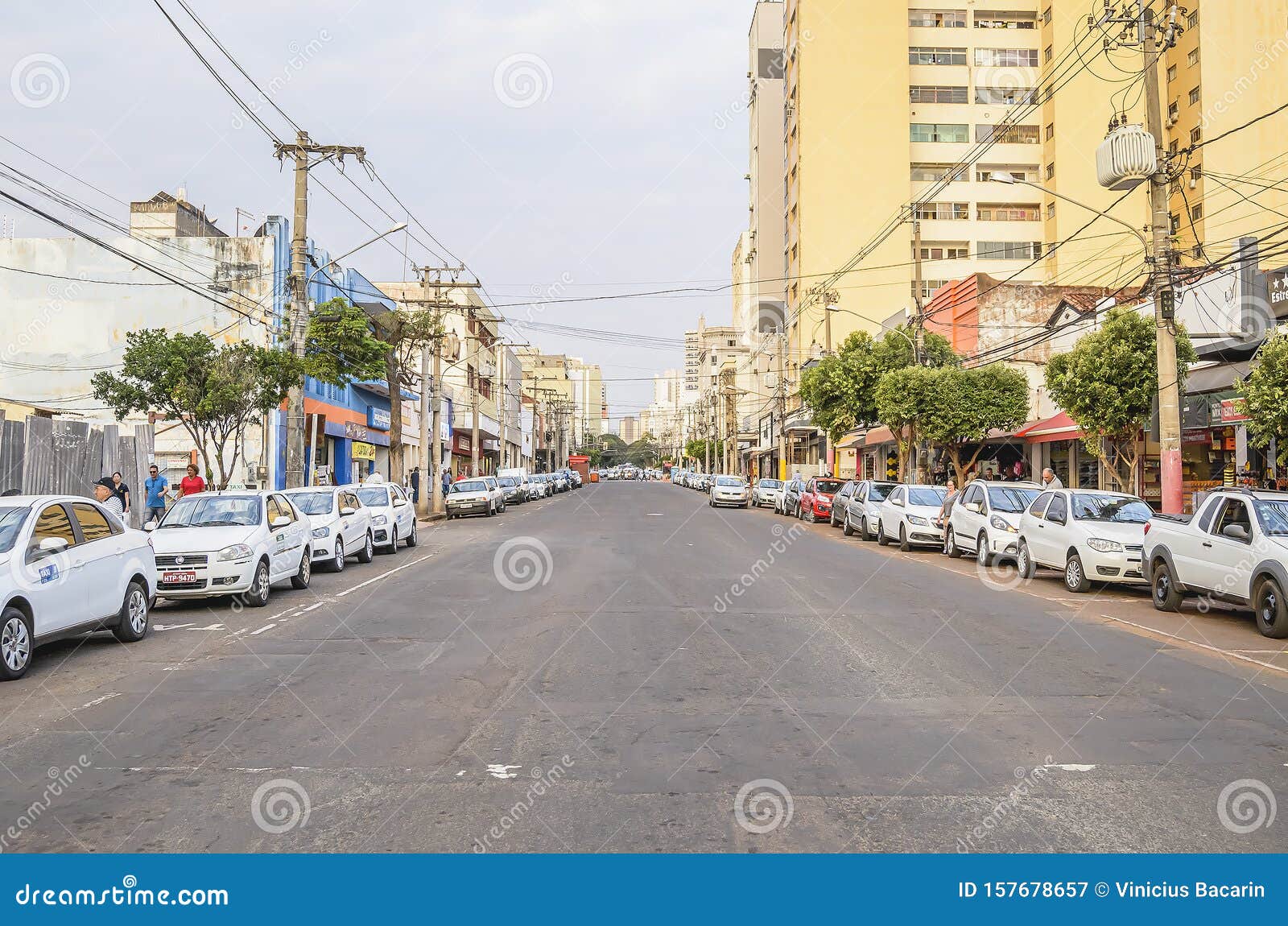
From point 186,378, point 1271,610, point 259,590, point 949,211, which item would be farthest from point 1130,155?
point 949,211

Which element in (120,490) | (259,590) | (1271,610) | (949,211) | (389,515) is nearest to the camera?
(1271,610)

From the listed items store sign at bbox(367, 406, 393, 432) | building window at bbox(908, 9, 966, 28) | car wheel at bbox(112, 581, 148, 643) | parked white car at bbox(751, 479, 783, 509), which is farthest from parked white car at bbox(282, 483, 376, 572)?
building window at bbox(908, 9, 966, 28)

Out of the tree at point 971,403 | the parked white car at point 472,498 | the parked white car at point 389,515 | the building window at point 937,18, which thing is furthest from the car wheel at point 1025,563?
the building window at point 937,18

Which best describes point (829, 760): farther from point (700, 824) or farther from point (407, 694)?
point (407, 694)

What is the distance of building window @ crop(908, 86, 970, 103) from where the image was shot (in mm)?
70500

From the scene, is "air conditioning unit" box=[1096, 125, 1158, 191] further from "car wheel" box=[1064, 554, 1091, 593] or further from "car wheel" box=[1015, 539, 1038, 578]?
"car wheel" box=[1064, 554, 1091, 593]

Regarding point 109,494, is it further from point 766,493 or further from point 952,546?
point 766,493

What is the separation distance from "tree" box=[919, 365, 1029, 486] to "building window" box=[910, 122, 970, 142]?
43409 millimetres

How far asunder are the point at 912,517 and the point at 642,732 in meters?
19.3

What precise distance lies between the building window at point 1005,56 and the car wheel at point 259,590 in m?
67.8

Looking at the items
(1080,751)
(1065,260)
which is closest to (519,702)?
(1080,751)

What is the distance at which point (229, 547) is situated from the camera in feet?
44.8

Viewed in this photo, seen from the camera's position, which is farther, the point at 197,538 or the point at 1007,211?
the point at 1007,211
